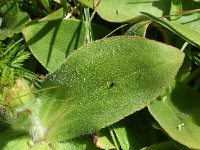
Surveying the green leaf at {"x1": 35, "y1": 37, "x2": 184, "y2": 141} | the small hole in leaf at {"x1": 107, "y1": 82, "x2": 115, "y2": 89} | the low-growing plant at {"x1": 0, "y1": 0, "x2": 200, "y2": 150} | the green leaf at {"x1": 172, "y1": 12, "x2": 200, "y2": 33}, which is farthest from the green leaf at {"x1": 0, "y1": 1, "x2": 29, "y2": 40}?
the green leaf at {"x1": 172, "y1": 12, "x2": 200, "y2": 33}

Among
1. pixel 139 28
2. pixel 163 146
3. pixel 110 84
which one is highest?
pixel 139 28

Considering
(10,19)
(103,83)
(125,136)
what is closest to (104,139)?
(125,136)

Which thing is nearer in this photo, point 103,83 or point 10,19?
point 103,83

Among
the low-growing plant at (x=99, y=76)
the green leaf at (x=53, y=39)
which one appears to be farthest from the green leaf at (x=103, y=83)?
the green leaf at (x=53, y=39)

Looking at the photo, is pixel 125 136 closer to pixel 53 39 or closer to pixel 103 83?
pixel 103 83

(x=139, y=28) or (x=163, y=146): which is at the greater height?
(x=139, y=28)
